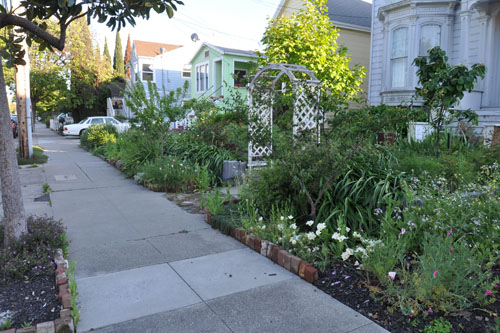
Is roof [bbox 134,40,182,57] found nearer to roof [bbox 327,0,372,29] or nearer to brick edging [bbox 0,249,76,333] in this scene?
roof [bbox 327,0,372,29]

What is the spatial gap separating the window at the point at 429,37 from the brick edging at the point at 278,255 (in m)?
10.0

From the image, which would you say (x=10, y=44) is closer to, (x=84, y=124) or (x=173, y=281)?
(x=173, y=281)

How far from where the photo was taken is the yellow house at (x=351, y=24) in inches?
695

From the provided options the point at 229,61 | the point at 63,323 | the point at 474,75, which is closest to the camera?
the point at 63,323

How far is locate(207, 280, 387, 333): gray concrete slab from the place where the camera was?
3053 mm

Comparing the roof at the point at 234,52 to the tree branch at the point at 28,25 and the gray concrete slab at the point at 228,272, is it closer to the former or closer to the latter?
the tree branch at the point at 28,25

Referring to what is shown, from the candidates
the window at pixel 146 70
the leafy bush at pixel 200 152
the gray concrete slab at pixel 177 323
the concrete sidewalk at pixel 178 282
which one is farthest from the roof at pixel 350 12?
the window at pixel 146 70

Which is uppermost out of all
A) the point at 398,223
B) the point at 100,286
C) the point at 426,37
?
the point at 426,37

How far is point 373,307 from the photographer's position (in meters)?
3.28

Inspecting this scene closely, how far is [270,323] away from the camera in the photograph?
3094 mm

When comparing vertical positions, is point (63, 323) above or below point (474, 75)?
below

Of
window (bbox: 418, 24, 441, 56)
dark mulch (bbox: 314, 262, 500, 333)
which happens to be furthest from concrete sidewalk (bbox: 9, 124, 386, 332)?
window (bbox: 418, 24, 441, 56)

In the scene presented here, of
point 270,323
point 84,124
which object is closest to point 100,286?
point 270,323

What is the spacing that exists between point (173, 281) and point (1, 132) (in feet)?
7.37
